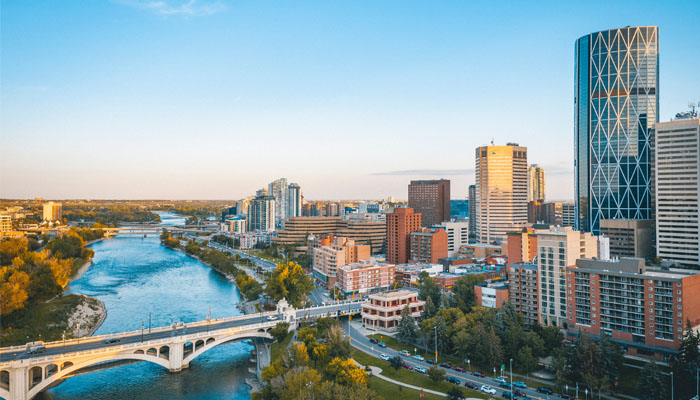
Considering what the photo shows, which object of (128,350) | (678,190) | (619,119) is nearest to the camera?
(128,350)

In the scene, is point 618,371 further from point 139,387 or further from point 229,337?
point 139,387

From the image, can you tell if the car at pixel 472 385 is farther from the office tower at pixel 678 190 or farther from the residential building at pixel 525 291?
the office tower at pixel 678 190

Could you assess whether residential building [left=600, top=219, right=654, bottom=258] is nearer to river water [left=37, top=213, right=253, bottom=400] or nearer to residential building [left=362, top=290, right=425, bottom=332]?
residential building [left=362, top=290, right=425, bottom=332]

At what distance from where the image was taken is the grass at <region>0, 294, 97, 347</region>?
3522 centimetres

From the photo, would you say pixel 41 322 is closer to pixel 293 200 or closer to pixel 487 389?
pixel 487 389

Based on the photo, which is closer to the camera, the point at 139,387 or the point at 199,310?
the point at 139,387

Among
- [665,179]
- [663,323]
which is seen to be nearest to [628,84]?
[665,179]

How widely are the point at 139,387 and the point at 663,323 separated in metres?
32.6

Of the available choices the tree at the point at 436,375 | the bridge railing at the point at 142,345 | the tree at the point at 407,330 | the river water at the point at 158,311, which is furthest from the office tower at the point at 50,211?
the tree at the point at 436,375

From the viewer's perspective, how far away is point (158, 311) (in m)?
46.8

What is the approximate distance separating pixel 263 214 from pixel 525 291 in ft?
320

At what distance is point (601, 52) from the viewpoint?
Result: 6900cm

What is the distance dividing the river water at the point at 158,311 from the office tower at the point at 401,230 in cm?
2309

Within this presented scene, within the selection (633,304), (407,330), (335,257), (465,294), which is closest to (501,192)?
(335,257)
